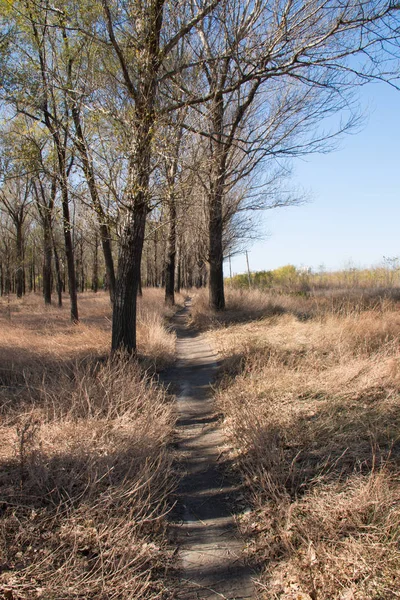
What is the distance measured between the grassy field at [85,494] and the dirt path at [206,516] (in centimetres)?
19

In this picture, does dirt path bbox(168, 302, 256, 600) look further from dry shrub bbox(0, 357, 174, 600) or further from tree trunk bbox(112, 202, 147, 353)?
tree trunk bbox(112, 202, 147, 353)

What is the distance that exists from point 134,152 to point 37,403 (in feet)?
13.8

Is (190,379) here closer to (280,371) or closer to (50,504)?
(280,371)

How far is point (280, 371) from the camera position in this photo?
5.82 meters

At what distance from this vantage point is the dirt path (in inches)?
98.7

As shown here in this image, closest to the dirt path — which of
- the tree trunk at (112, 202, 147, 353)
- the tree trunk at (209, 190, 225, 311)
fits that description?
the tree trunk at (112, 202, 147, 353)

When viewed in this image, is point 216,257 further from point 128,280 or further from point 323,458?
point 323,458

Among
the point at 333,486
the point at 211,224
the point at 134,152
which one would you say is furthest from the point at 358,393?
the point at 211,224

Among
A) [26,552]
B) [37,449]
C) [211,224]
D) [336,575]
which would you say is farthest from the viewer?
[211,224]

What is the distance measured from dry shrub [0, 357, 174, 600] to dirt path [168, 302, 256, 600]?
19 cm

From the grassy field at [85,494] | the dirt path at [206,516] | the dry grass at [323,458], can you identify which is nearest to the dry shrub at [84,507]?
the grassy field at [85,494]

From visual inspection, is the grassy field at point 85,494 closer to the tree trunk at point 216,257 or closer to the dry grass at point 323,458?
the dry grass at point 323,458

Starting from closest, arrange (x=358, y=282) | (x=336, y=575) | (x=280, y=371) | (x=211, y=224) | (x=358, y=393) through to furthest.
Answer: (x=336, y=575) → (x=358, y=393) → (x=280, y=371) → (x=211, y=224) → (x=358, y=282)

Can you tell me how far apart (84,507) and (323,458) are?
2082mm
